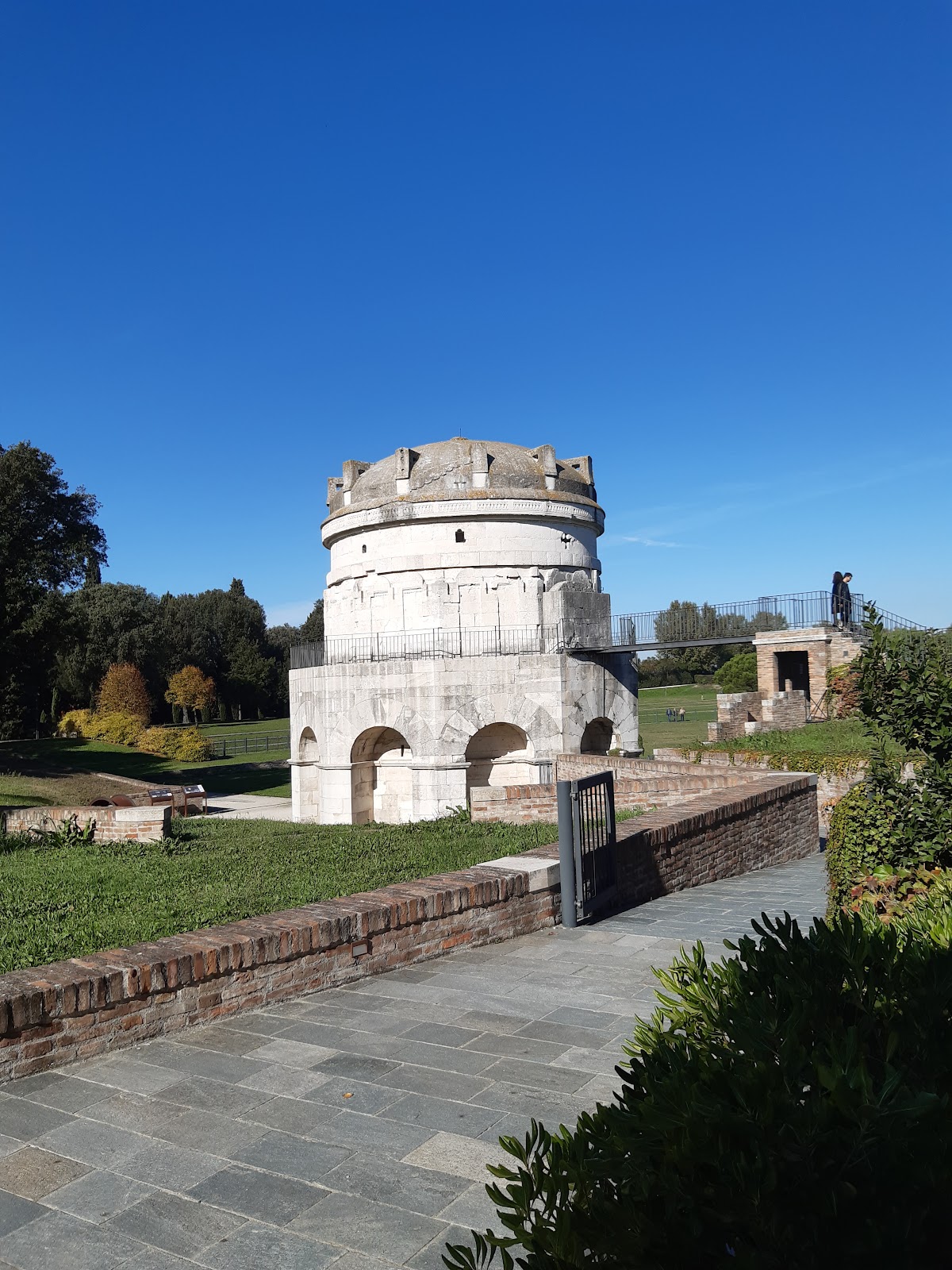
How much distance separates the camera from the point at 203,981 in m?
5.55

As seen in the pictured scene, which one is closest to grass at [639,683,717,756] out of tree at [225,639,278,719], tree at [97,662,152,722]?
tree at [225,639,278,719]

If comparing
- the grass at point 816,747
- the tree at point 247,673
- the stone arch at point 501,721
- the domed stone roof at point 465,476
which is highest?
the domed stone roof at point 465,476

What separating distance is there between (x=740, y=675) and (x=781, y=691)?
85.7 ft

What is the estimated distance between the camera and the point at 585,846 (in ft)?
26.9

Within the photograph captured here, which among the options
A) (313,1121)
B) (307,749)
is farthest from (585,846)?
(307,749)

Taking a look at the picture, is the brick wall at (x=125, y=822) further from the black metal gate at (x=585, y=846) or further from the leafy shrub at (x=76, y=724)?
the leafy shrub at (x=76, y=724)

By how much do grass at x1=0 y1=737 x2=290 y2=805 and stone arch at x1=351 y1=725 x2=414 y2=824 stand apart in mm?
12169

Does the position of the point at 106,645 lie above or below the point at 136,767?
above

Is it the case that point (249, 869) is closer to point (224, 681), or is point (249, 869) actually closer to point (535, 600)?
point (535, 600)

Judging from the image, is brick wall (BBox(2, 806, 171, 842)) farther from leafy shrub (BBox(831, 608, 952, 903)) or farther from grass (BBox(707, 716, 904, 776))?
grass (BBox(707, 716, 904, 776))

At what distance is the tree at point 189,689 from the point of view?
6712cm

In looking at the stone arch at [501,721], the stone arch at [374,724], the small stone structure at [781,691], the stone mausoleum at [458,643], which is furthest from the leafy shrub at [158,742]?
the small stone structure at [781,691]

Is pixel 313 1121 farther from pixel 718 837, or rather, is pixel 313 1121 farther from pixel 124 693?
pixel 124 693

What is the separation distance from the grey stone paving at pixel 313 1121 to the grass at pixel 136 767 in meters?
30.6
